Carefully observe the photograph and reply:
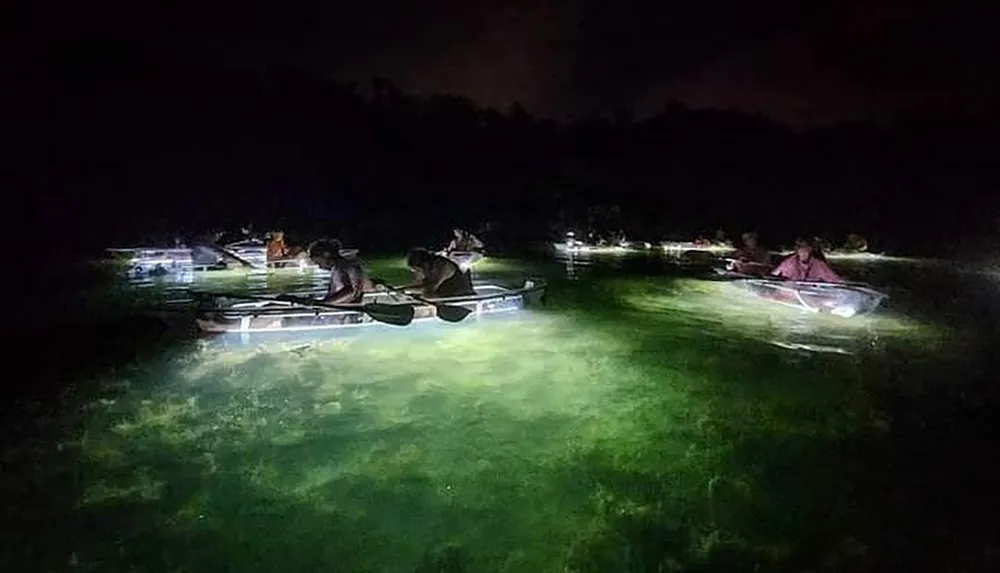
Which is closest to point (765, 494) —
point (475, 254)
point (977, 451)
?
point (977, 451)

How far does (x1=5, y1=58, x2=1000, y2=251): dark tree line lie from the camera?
14.7 metres

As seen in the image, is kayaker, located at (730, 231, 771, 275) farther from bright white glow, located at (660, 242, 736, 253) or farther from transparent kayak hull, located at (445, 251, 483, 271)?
bright white glow, located at (660, 242, 736, 253)

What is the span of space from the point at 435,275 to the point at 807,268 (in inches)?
182

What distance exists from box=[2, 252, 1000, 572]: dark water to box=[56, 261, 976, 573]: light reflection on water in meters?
0.01

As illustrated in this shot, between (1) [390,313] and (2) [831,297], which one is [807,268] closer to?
(2) [831,297]

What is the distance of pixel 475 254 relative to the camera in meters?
12.9

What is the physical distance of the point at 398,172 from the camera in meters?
19.0

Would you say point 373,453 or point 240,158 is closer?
point 373,453

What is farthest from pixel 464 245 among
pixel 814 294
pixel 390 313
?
pixel 390 313

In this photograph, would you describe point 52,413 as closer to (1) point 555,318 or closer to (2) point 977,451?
(1) point 555,318

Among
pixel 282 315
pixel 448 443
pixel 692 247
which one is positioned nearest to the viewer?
pixel 448 443

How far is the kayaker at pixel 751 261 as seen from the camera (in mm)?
9688

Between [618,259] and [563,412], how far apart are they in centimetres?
1218

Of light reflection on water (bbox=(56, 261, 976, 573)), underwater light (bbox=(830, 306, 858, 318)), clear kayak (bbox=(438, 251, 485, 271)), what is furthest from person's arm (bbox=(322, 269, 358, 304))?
clear kayak (bbox=(438, 251, 485, 271))
